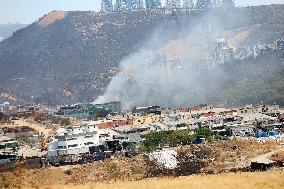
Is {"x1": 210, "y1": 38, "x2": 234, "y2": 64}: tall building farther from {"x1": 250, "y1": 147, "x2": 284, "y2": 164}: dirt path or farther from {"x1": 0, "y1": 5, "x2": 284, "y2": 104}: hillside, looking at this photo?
{"x1": 250, "y1": 147, "x2": 284, "y2": 164}: dirt path

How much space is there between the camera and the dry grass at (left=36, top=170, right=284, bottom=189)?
99.7ft

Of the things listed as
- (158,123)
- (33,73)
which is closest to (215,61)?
(33,73)

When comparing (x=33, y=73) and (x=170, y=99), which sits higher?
(x=33, y=73)

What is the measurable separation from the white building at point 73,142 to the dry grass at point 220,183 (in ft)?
50.8

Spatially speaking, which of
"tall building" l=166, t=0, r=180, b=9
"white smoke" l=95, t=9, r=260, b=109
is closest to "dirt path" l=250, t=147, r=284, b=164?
"white smoke" l=95, t=9, r=260, b=109

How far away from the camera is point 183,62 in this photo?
138 metres

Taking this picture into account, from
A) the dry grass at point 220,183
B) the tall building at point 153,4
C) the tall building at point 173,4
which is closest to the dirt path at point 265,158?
the dry grass at point 220,183

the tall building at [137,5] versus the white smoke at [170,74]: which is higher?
the tall building at [137,5]

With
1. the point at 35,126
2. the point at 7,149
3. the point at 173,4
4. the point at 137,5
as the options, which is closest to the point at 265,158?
the point at 7,149

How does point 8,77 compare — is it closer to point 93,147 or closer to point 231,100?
point 231,100

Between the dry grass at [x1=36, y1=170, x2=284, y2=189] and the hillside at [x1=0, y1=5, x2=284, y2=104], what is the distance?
329 feet

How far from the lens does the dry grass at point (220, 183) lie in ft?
99.7

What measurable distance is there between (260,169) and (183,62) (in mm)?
100288

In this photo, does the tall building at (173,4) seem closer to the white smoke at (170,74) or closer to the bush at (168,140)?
the white smoke at (170,74)
